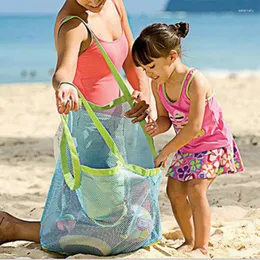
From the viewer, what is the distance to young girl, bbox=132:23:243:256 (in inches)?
120

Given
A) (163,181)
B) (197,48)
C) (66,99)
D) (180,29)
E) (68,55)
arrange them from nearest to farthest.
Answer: (66,99) < (68,55) < (180,29) < (163,181) < (197,48)

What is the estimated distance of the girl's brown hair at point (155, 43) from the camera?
3.01 meters

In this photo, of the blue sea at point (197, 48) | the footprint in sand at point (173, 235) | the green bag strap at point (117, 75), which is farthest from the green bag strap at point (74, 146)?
the blue sea at point (197, 48)

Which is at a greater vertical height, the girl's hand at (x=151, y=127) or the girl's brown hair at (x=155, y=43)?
the girl's brown hair at (x=155, y=43)

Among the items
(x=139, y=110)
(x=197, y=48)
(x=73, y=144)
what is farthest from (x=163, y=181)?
(x=197, y=48)

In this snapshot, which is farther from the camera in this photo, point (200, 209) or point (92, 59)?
point (200, 209)

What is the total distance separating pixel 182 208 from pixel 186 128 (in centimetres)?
46

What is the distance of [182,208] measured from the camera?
3.29m

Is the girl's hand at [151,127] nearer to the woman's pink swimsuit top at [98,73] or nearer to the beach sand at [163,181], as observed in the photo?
the woman's pink swimsuit top at [98,73]

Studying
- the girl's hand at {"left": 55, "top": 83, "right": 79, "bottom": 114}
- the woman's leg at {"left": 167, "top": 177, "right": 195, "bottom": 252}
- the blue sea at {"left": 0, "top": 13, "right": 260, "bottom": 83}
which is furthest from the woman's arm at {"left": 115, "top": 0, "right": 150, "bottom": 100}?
the blue sea at {"left": 0, "top": 13, "right": 260, "bottom": 83}

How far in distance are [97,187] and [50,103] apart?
6.16 metres

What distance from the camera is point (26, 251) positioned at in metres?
3.26

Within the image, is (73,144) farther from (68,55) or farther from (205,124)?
(205,124)

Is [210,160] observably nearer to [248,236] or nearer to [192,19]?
[248,236]
